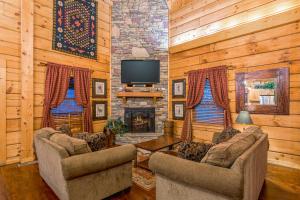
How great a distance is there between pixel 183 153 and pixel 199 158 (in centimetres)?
18

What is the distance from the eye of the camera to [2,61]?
3.61 meters

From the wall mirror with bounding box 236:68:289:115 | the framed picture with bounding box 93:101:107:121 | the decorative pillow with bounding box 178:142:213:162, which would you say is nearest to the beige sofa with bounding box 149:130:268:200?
the decorative pillow with bounding box 178:142:213:162

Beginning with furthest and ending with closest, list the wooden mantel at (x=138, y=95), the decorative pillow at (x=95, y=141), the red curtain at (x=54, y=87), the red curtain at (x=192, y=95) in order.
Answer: the wooden mantel at (x=138, y=95) < the red curtain at (x=192, y=95) < the red curtain at (x=54, y=87) < the decorative pillow at (x=95, y=141)

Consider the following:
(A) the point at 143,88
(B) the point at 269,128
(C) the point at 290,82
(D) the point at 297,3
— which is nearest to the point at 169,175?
(B) the point at 269,128

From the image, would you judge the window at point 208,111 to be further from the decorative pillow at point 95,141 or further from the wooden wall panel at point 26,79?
the wooden wall panel at point 26,79

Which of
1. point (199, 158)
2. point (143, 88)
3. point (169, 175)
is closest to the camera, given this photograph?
point (169, 175)

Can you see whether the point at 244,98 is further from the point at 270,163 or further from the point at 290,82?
the point at 270,163

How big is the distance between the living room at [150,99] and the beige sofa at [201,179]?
0.01 m

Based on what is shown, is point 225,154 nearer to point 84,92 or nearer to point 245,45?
point 245,45

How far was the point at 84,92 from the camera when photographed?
15.9 ft

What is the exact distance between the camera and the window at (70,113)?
4454 millimetres

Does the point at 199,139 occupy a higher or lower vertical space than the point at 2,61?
lower

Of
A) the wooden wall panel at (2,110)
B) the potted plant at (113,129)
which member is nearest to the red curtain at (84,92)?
the potted plant at (113,129)

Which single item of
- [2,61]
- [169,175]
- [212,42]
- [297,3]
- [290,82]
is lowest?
[169,175]
